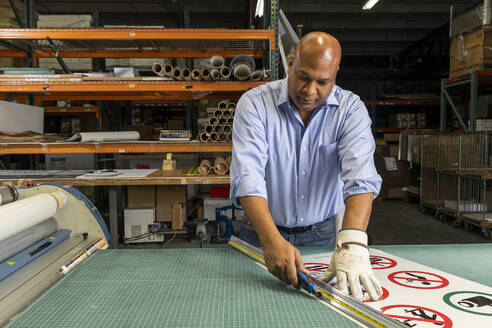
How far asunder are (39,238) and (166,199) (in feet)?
9.50

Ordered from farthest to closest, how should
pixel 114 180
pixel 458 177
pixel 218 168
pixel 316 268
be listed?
pixel 458 177
pixel 218 168
pixel 114 180
pixel 316 268

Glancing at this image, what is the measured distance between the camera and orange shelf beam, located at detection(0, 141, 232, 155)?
142 inches

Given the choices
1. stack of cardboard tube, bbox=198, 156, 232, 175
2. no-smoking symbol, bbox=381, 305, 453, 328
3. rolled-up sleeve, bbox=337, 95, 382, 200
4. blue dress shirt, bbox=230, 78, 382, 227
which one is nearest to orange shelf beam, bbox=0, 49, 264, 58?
stack of cardboard tube, bbox=198, 156, 232, 175

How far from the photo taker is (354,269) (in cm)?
105

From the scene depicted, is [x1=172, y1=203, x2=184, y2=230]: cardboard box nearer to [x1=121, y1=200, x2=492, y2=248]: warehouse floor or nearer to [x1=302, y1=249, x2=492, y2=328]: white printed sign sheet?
[x1=121, y1=200, x2=492, y2=248]: warehouse floor

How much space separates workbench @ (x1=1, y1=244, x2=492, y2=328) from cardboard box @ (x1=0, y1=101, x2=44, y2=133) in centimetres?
307

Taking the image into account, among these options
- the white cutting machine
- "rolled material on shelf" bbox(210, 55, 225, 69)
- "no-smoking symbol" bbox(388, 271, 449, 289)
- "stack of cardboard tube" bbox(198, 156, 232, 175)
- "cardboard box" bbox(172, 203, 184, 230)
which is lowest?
"cardboard box" bbox(172, 203, 184, 230)

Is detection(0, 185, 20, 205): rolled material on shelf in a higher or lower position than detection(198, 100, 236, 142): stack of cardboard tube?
lower

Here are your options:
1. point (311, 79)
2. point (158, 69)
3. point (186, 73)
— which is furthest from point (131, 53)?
point (311, 79)

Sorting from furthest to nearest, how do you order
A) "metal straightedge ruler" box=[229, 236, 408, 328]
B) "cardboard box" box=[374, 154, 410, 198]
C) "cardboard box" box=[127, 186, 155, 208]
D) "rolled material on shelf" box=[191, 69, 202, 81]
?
"cardboard box" box=[374, 154, 410, 198] → "cardboard box" box=[127, 186, 155, 208] → "rolled material on shelf" box=[191, 69, 202, 81] → "metal straightedge ruler" box=[229, 236, 408, 328]

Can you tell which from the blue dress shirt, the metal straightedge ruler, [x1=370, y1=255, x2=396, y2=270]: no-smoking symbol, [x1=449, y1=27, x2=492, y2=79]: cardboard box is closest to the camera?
the metal straightedge ruler

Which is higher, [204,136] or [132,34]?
[132,34]

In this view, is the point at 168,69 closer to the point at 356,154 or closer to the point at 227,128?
the point at 227,128

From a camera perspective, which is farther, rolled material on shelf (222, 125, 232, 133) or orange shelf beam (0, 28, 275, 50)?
rolled material on shelf (222, 125, 232, 133)
